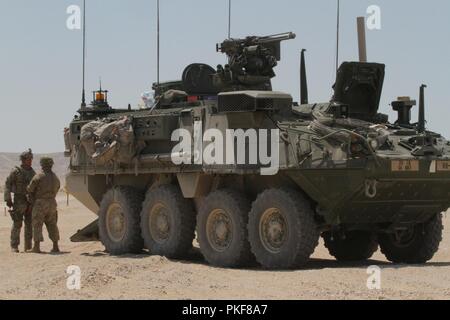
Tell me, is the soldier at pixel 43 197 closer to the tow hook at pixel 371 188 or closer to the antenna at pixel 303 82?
the antenna at pixel 303 82

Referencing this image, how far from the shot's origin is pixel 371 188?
44.6ft

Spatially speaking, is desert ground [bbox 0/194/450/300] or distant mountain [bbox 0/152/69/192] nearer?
desert ground [bbox 0/194/450/300]

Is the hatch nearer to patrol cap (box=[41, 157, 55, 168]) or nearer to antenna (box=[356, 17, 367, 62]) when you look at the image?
antenna (box=[356, 17, 367, 62])

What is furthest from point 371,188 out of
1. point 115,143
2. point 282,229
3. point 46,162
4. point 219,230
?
point 46,162

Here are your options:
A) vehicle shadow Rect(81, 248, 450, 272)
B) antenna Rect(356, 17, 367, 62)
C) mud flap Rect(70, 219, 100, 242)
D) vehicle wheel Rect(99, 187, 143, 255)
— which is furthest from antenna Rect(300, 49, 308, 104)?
mud flap Rect(70, 219, 100, 242)

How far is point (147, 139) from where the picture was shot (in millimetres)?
16625

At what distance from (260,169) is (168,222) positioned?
291 cm

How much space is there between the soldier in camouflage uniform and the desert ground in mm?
1818

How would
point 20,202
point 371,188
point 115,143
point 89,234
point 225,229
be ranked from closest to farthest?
1. point 371,188
2. point 225,229
3. point 115,143
4. point 20,202
5. point 89,234

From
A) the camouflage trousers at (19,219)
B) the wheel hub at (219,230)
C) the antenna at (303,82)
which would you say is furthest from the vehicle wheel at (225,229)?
the camouflage trousers at (19,219)

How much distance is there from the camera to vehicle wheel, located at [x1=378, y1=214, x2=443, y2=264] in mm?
15531

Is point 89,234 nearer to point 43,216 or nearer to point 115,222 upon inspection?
point 115,222

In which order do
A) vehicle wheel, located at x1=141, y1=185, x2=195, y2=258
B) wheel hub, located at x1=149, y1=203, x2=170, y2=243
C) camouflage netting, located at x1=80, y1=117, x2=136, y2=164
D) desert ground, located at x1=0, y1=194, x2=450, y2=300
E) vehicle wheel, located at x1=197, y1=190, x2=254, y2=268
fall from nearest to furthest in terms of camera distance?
desert ground, located at x1=0, y1=194, x2=450, y2=300 → vehicle wheel, located at x1=197, y1=190, x2=254, y2=268 → vehicle wheel, located at x1=141, y1=185, x2=195, y2=258 → wheel hub, located at x1=149, y1=203, x2=170, y2=243 → camouflage netting, located at x1=80, y1=117, x2=136, y2=164
